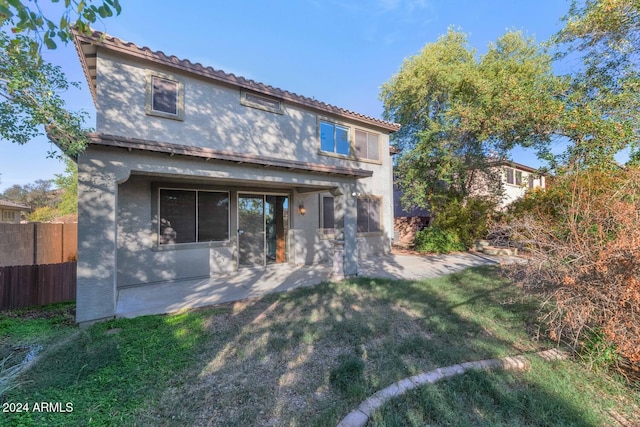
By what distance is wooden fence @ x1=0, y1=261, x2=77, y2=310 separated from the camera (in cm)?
496

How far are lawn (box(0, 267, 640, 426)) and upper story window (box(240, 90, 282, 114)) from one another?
18.1 feet

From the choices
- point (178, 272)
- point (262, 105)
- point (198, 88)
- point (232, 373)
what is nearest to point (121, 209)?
point (178, 272)

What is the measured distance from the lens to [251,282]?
6.79m

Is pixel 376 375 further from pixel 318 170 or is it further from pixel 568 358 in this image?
pixel 318 170

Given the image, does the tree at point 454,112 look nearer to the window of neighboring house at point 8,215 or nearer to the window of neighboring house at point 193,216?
the window of neighboring house at point 193,216

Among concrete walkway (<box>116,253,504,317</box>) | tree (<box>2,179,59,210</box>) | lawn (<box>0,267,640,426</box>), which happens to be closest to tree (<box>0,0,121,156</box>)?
lawn (<box>0,267,640,426</box>)

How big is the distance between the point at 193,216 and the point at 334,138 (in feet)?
A: 17.5

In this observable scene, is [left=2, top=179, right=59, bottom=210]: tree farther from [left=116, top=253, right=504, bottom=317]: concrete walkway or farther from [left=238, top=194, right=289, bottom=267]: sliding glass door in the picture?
[left=116, top=253, right=504, bottom=317]: concrete walkway

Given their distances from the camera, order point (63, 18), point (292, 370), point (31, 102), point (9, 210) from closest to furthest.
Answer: point (63, 18)
point (292, 370)
point (31, 102)
point (9, 210)

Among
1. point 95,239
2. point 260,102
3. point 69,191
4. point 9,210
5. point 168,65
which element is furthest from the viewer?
point 69,191

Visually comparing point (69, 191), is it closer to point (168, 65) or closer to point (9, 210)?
point (9, 210)

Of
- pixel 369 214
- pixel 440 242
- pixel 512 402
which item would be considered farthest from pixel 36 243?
pixel 440 242

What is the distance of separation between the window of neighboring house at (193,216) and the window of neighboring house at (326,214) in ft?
10.8

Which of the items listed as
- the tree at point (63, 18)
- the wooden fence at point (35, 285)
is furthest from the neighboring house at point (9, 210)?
the tree at point (63, 18)
